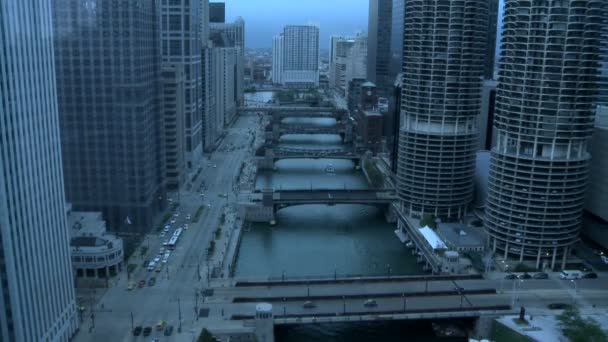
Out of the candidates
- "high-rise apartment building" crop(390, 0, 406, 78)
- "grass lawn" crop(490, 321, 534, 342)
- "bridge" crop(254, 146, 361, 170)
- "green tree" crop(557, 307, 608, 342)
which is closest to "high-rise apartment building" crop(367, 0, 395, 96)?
"high-rise apartment building" crop(390, 0, 406, 78)

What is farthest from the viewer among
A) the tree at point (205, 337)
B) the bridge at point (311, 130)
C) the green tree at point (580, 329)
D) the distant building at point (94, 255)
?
the bridge at point (311, 130)

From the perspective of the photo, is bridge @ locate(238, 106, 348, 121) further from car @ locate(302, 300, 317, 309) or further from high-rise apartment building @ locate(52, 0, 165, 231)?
car @ locate(302, 300, 317, 309)

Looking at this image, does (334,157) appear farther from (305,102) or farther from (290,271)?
(305,102)

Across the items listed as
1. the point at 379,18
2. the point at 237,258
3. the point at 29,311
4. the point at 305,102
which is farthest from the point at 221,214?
the point at 305,102

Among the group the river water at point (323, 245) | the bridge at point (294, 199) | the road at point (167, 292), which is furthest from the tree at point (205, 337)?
the bridge at point (294, 199)

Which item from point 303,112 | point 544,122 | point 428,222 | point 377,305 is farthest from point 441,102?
point 303,112

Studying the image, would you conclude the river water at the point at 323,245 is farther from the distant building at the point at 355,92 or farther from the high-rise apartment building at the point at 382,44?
the high-rise apartment building at the point at 382,44
